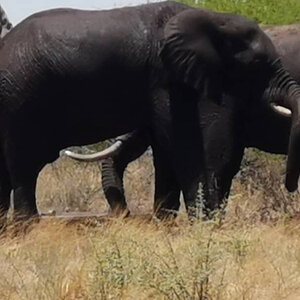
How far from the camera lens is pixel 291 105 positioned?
1077 cm

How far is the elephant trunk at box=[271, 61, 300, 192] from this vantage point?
10383 millimetres

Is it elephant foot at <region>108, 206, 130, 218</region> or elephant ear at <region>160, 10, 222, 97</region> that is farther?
elephant foot at <region>108, 206, 130, 218</region>

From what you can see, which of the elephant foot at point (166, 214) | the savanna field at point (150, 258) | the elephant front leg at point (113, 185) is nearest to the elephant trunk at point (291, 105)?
the savanna field at point (150, 258)

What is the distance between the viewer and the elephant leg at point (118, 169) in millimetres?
12180

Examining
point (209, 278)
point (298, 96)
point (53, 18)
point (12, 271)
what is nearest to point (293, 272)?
point (209, 278)

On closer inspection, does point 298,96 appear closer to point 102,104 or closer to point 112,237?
point 102,104

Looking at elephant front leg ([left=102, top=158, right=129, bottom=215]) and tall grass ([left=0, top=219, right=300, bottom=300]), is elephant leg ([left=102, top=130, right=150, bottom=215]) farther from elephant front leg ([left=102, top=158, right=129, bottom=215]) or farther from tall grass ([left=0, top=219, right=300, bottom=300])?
tall grass ([left=0, top=219, right=300, bottom=300])

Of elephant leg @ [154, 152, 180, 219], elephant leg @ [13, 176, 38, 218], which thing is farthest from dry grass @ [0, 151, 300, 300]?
elephant leg @ [154, 152, 180, 219]

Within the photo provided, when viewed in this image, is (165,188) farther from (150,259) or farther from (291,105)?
(150,259)

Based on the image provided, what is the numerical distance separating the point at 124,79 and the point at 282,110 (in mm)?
1521

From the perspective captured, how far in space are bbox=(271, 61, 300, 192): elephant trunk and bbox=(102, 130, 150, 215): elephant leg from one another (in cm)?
164

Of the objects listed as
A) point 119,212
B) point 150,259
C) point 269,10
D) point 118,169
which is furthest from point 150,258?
point 269,10

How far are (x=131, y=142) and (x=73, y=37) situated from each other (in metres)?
1.95

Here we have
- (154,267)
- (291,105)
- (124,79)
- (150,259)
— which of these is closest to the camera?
(154,267)
